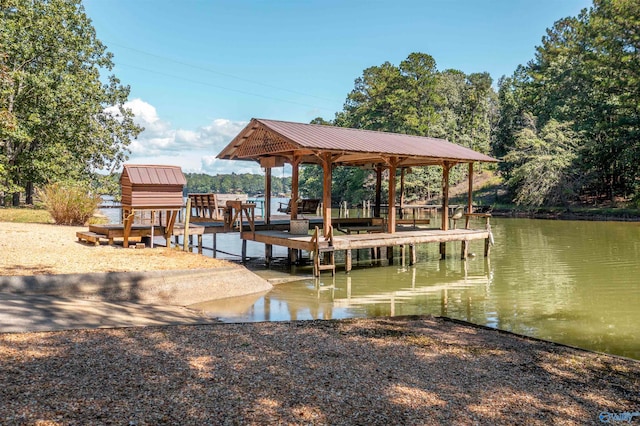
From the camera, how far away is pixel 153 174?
42.0ft

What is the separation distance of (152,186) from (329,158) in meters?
5.22

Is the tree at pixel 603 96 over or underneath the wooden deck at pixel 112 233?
over

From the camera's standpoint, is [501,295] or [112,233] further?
[112,233]

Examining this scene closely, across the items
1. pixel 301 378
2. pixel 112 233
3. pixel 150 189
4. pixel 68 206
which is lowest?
pixel 301 378

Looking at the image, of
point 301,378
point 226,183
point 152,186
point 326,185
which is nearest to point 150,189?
point 152,186

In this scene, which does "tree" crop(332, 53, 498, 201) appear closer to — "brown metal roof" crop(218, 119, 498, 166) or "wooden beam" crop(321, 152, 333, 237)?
"brown metal roof" crop(218, 119, 498, 166)

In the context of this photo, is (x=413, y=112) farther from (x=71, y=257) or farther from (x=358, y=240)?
(x=71, y=257)

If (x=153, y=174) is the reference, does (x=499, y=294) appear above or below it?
below

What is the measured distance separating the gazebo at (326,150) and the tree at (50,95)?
39.3 feet

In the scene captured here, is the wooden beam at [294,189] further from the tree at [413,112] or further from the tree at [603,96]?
the tree at [413,112]

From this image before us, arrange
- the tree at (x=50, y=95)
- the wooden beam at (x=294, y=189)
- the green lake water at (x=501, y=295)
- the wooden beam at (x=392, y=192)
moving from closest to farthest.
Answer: the green lake water at (x=501, y=295)
the wooden beam at (x=294, y=189)
the wooden beam at (x=392, y=192)
the tree at (x=50, y=95)

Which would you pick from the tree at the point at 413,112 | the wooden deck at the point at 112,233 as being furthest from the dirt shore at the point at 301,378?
the tree at the point at 413,112

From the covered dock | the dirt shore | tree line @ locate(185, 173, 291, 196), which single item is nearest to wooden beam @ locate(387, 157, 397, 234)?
the covered dock

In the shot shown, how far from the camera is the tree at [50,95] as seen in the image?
2377cm
